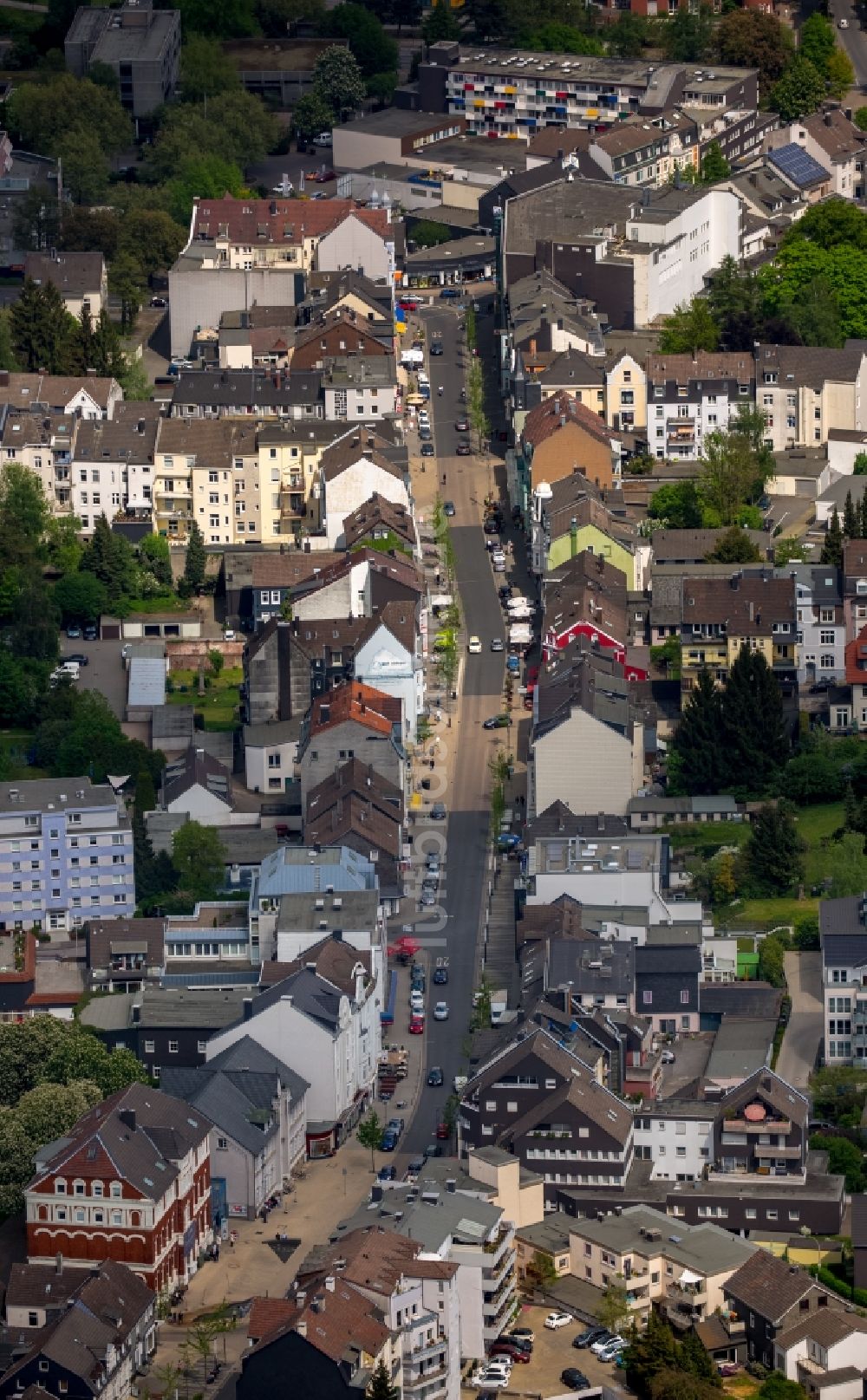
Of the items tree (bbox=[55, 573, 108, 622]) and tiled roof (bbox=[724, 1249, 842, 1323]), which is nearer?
tiled roof (bbox=[724, 1249, 842, 1323])

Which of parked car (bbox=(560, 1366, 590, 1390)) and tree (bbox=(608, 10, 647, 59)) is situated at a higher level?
tree (bbox=(608, 10, 647, 59))

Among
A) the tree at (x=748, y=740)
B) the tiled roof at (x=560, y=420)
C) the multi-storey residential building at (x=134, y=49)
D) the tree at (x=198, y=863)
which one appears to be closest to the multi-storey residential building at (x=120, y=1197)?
the tree at (x=198, y=863)

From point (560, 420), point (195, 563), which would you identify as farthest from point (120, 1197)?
point (560, 420)

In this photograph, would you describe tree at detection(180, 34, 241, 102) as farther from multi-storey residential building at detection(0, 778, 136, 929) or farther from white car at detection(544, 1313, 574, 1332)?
white car at detection(544, 1313, 574, 1332)

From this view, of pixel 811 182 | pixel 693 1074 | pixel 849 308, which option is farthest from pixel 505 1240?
pixel 811 182

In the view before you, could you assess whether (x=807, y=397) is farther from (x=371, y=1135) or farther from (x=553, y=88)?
(x=371, y=1135)

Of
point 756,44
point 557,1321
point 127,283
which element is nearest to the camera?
point 557,1321

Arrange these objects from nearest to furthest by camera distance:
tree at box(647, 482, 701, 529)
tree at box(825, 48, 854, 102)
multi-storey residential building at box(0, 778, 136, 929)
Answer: multi-storey residential building at box(0, 778, 136, 929)
tree at box(647, 482, 701, 529)
tree at box(825, 48, 854, 102)

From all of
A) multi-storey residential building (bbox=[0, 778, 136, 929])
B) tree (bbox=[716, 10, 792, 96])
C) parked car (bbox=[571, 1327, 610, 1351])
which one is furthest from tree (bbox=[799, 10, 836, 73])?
parked car (bbox=[571, 1327, 610, 1351])
